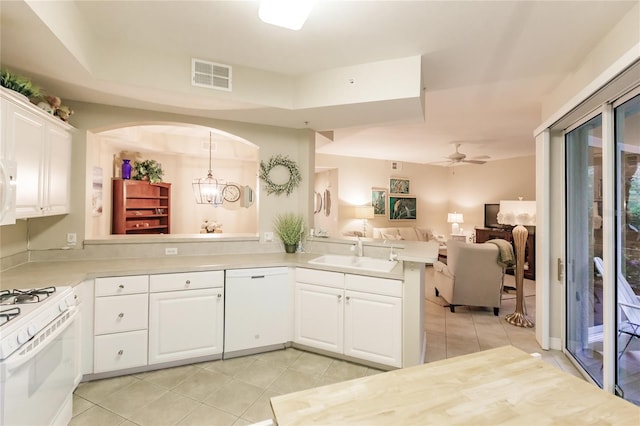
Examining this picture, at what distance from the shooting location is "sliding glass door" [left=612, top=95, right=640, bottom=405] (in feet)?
6.22

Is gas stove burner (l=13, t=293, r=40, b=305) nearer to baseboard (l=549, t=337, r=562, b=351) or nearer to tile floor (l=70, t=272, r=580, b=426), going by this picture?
tile floor (l=70, t=272, r=580, b=426)

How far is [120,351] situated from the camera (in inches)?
92.7

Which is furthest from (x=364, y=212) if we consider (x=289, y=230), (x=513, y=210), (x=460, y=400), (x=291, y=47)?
(x=460, y=400)

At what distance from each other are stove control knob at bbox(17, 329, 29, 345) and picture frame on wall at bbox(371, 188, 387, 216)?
6.37 meters

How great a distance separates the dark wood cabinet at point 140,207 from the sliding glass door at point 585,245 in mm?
5792

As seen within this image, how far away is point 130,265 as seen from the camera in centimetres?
253

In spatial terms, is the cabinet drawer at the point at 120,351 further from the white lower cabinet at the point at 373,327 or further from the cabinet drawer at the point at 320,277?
the white lower cabinet at the point at 373,327

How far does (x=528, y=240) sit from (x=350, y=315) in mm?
5342

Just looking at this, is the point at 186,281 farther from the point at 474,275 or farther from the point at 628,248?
the point at 474,275

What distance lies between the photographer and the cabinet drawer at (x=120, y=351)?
2.31m

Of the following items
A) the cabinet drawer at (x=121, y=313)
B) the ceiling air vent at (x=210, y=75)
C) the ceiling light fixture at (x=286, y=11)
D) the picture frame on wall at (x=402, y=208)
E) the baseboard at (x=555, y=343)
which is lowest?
the baseboard at (x=555, y=343)

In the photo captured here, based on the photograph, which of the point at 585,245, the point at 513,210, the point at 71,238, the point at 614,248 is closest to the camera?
the point at 614,248

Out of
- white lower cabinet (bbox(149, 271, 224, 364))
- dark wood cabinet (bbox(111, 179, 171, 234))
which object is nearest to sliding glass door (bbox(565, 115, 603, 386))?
white lower cabinet (bbox(149, 271, 224, 364))

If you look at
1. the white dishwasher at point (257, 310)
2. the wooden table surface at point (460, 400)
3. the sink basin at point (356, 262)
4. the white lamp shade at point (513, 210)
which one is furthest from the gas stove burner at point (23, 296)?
the white lamp shade at point (513, 210)
